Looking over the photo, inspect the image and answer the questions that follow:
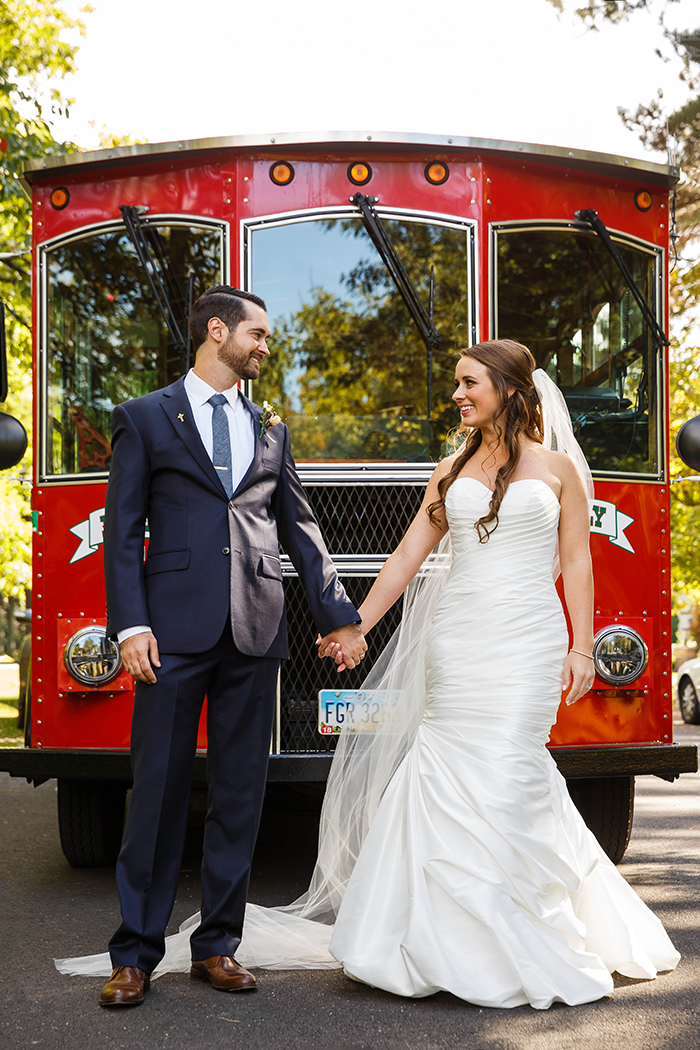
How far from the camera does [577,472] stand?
4.02 m

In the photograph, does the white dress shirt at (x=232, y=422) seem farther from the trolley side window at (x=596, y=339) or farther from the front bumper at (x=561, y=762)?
the trolley side window at (x=596, y=339)

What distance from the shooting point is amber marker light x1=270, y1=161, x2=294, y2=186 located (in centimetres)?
506

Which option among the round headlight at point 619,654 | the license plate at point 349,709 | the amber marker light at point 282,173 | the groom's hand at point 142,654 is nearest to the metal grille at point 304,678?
the license plate at point 349,709

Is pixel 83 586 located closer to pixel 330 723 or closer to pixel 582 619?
pixel 330 723

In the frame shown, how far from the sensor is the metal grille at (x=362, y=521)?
4.99 m

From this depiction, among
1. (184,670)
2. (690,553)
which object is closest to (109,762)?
(184,670)

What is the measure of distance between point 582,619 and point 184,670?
4.50ft

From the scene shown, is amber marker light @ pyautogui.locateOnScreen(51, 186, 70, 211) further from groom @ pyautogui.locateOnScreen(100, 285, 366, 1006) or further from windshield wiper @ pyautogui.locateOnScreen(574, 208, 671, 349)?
windshield wiper @ pyautogui.locateOnScreen(574, 208, 671, 349)

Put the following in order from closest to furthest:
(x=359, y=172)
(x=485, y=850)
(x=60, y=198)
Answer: (x=485, y=850) < (x=359, y=172) < (x=60, y=198)

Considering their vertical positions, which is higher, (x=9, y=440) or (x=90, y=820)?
(x=9, y=440)

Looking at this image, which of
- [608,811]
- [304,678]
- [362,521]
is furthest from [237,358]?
[608,811]

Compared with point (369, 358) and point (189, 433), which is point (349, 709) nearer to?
point (189, 433)

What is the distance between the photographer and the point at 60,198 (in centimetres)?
529

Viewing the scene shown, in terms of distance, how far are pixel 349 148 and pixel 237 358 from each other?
5.54 ft
